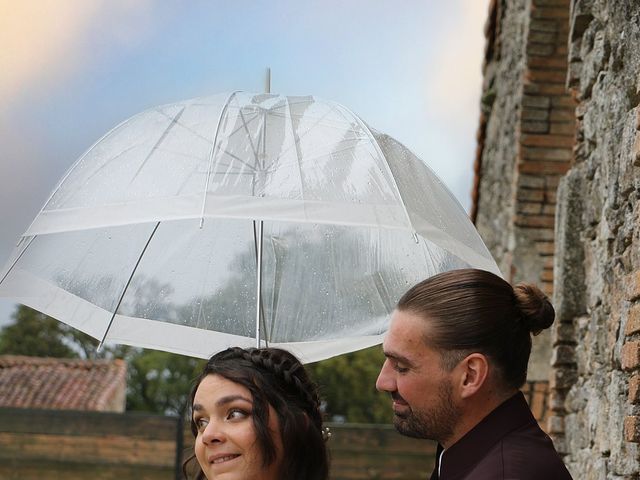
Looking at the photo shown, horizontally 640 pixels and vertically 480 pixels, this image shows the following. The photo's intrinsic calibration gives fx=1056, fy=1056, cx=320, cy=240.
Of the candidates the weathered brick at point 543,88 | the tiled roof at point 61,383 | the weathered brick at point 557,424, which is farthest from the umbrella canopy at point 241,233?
the tiled roof at point 61,383

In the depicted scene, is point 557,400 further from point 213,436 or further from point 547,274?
point 213,436

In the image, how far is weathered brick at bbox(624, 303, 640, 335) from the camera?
9.98 ft

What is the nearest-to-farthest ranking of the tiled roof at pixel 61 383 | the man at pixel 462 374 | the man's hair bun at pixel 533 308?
the man at pixel 462 374, the man's hair bun at pixel 533 308, the tiled roof at pixel 61 383

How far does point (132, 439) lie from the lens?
10297 millimetres

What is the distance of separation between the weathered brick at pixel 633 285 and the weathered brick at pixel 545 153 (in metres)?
2.96

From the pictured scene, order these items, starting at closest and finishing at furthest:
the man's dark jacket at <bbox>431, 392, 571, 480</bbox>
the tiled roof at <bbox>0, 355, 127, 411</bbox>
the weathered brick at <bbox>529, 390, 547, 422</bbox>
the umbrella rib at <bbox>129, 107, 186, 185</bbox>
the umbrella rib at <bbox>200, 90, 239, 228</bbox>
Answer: the man's dark jacket at <bbox>431, 392, 571, 480</bbox> < the umbrella rib at <bbox>200, 90, 239, 228</bbox> < the umbrella rib at <bbox>129, 107, 186, 185</bbox> < the weathered brick at <bbox>529, 390, 547, 422</bbox> < the tiled roof at <bbox>0, 355, 127, 411</bbox>

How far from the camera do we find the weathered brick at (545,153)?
6.12 meters

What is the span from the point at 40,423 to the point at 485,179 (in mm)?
5251

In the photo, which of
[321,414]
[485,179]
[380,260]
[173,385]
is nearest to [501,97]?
[485,179]

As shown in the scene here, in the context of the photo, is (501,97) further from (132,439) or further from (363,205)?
(132,439)

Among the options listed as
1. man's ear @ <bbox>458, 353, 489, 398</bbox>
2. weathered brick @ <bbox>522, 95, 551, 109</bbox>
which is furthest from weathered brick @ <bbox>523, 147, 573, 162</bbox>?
man's ear @ <bbox>458, 353, 489, 398</bbox>

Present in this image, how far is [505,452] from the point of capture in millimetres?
2193

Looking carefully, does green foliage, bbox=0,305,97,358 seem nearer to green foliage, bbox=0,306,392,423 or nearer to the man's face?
green foliage, bbox=0,306,392,423

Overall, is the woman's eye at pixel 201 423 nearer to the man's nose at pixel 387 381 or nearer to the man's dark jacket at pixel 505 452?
the man's nose at pixel 387 381
